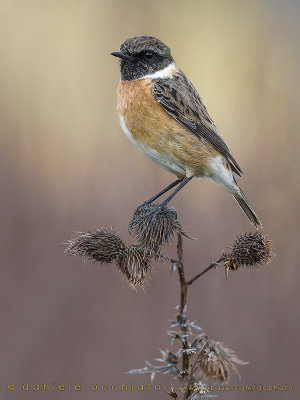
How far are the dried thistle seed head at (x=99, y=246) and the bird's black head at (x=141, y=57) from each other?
5.06ft

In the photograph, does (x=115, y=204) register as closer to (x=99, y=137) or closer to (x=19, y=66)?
(x=99, y=137)

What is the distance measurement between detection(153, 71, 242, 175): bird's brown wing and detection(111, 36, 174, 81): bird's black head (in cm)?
14

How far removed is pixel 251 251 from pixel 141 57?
6.20ft

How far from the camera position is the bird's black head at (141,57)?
4621 millimetres

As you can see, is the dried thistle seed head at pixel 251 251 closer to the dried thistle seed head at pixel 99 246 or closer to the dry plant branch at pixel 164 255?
the dry plant branch at pixel 164 255

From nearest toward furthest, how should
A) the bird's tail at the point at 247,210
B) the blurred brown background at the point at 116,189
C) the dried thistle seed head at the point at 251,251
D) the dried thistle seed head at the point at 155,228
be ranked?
the dried thistle seed head at the point at 251,251, the dried thistle seed head at the point at 155,228, the bird's tail at the point at 247,210, the blurred brown background at the point at 116,189

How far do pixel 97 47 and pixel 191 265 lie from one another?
2762 millimetres

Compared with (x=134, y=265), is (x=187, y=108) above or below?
above

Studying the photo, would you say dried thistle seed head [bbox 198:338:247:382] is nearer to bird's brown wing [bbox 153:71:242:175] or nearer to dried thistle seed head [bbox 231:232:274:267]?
dried thistle seed head [bbox 231:232:274:267]

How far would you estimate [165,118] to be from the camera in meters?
4.58

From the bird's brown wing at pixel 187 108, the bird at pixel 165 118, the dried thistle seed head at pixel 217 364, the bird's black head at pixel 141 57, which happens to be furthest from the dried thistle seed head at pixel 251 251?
the bird's black head at pixel 141 57

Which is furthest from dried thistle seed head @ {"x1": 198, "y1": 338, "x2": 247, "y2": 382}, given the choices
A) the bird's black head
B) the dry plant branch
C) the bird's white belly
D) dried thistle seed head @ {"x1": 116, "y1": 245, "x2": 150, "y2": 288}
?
the bird's black head

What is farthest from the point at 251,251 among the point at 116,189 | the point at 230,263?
the point at 116,189

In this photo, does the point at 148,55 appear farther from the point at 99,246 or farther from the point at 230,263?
the point at 230,263
